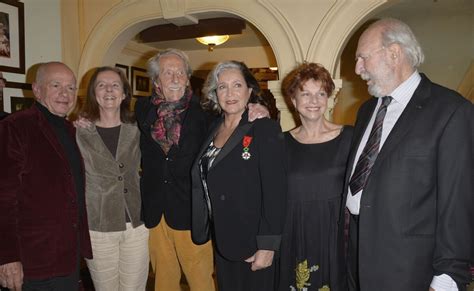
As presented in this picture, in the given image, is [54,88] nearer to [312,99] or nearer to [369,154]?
[312,99]

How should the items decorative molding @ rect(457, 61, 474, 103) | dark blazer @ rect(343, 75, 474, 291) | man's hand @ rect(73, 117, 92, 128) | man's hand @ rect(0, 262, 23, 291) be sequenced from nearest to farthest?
dark blazer @ rect(343, 75, 474, 291) < man's hand @ rect(0, 262, 23, 291) < man's hand @ rect(73, 117, 92, 128) < decorative molding @ rect(457, 61, 474, 103)

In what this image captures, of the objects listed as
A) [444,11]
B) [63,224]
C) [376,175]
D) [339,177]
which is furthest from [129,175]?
[444,11]

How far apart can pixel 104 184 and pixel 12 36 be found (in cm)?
186

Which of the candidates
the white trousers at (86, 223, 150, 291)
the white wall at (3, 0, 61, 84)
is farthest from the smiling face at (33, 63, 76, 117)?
the white wall at (3, 0, 61, 84)

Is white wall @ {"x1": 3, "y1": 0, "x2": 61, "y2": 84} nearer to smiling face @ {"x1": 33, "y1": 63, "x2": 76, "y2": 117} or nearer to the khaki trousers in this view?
smiling face @ {"x1": 33, "y1": 63, "x2": 76, "y2": 117}

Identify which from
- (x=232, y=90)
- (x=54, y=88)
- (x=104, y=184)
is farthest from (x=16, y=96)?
(x=232, y=90)

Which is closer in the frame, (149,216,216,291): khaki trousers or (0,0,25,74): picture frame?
(149,216,216,291): khaki trousers

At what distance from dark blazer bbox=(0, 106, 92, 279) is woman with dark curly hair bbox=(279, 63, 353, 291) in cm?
114

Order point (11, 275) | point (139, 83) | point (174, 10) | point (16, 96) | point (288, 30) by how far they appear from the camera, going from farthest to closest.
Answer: point (139, 83), point (174, 10), point (16, 96), point (288, 30), point (11, 275)

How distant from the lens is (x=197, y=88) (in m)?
6.86

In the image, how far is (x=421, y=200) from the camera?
1356 millimetres

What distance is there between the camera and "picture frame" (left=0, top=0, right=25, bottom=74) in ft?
9.73

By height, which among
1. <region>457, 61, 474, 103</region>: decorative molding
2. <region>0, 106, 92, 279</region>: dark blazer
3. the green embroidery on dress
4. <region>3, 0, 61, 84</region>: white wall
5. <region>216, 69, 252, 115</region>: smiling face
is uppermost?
<region>3, 0, 61, 84</region>: white wall

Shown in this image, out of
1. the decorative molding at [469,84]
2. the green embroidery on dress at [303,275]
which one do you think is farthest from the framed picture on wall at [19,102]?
the decorative molding at [469,84]
